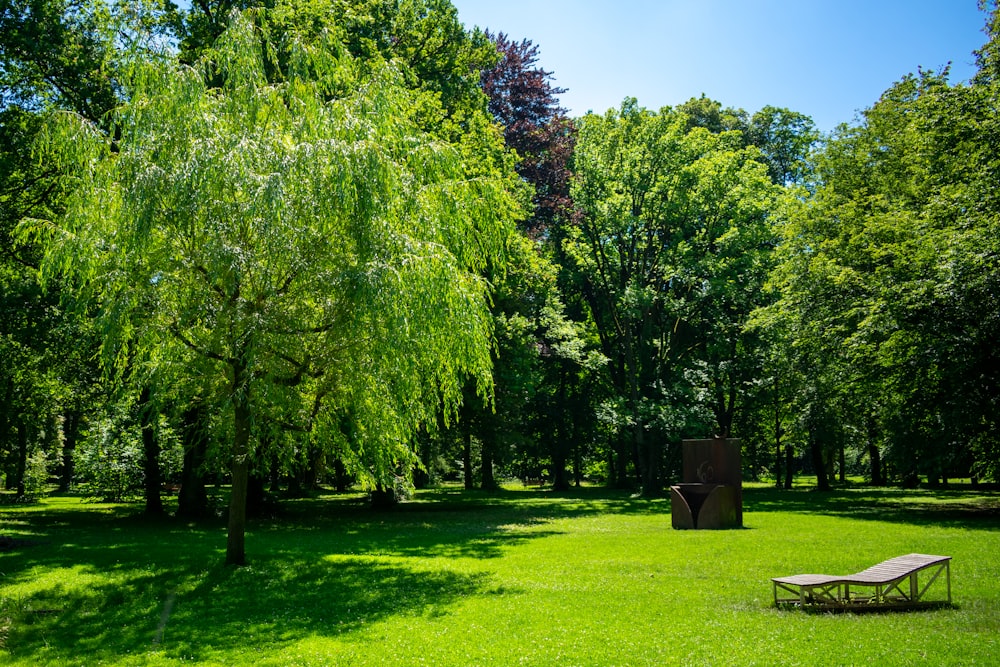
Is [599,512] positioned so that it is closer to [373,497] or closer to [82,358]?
[373,497]

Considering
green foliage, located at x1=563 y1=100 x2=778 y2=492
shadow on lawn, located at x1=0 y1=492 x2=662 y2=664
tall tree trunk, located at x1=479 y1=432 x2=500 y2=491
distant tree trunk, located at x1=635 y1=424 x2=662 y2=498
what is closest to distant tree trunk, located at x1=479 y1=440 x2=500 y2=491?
tall tree trunk, located at x1=479 y1=432 x2=500 y2=491

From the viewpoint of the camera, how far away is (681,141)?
35.4m

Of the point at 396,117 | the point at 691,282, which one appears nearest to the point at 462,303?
the point at 396,117

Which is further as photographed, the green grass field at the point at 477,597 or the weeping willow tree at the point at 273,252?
the weeping willow tree at the point at 273,252

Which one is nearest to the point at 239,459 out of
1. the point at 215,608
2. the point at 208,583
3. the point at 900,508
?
the point at 208,583

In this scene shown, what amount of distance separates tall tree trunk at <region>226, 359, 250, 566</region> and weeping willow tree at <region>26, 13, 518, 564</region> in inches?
1.6

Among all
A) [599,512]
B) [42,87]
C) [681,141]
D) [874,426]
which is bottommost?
[599,512]

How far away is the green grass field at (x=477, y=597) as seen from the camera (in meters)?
8.38

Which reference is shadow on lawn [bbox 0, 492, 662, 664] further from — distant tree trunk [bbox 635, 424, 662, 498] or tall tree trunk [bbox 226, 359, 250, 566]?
distant tree trunk [bbox 635, 424, 662, 498]

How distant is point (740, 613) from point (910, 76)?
94.3 ft

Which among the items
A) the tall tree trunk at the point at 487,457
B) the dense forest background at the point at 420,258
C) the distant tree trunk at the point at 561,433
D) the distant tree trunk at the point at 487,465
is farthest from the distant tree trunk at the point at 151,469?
the distant tree trunk at the point at 561,433

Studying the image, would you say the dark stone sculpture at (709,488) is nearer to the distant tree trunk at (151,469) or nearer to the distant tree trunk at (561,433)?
the distant tree trunk at (151,469)

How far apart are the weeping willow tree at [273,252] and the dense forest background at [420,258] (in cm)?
5

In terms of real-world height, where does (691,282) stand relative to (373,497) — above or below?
above
